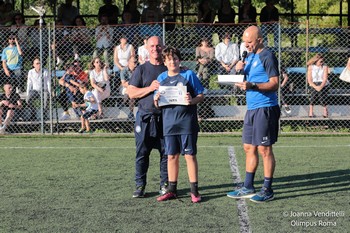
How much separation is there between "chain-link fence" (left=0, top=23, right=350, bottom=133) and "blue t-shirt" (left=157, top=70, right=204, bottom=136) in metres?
6.78

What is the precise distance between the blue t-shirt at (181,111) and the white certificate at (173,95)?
0.32 ft

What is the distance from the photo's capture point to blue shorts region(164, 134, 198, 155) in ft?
27.2

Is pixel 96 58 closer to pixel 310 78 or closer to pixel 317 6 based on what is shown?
pixel 310 78

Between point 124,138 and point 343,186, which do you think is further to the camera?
point 124,138

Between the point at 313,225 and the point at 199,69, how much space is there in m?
8.83

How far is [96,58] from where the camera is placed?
15414mm

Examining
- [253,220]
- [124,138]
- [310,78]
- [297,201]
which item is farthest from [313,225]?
[310,78]

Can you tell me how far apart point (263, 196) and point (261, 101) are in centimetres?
105

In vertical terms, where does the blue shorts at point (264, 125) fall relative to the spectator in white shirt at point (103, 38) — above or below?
below

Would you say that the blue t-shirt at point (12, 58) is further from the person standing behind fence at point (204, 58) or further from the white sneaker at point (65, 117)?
the person standing behind fence at point (204, 58)

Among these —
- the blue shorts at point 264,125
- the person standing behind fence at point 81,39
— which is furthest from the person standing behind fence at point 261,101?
the person standing behind fence at point 81,39

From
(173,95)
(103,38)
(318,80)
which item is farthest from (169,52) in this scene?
(103,38)

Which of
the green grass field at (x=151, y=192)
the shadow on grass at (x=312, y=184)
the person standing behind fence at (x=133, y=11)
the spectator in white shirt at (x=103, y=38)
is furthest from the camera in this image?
the person standing behind fence at (x=133, y=11)

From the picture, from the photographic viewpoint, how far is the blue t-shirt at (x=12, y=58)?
51.3 ft
